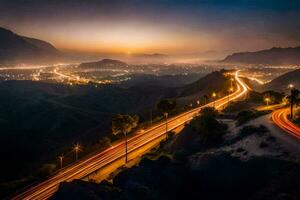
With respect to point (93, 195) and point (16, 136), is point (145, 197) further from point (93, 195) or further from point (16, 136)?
point (16, 136)

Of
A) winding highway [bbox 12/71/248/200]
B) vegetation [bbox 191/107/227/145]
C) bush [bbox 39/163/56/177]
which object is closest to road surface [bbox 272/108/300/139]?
vegetation [bbox 191/107/227/145]

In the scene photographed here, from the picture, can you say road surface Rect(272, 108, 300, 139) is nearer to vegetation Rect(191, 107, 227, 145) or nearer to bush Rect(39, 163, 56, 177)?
vegetation Rect(191, 107, 227, 145)

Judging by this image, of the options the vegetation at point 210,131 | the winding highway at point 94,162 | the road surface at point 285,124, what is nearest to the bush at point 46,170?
the winding highway at point 94,162

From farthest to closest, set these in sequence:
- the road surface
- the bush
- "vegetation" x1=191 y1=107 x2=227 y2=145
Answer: "vegetation" x1=191 y1=107 x2=227 y2=145, the bush, the road surface

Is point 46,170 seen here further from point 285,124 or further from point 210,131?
point 285,124

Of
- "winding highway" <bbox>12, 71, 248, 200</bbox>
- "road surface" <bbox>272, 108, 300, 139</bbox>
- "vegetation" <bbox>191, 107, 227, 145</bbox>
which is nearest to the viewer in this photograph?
"winding highway" <bbox>12, 71, 248, 200</bbox>

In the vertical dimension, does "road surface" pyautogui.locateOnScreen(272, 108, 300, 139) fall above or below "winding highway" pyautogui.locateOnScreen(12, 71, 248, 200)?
above

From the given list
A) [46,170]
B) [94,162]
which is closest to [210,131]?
[94,162]

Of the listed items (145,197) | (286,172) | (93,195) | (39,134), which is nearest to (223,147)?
(286,172)

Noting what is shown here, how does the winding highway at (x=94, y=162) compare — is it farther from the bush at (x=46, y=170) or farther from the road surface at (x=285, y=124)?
the road surface at (x=285, y=124)

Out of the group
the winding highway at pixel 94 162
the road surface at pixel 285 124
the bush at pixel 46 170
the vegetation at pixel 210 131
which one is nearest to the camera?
the winding highway at pixel 94 162

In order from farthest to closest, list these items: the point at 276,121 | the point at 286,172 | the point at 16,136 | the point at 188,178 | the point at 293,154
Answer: the point at 16,136 → the point at 276,121 → the point at 188,178 → the point at 293,154 → the point at 286,172
